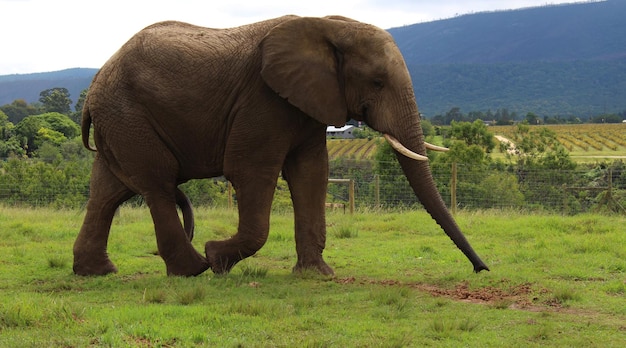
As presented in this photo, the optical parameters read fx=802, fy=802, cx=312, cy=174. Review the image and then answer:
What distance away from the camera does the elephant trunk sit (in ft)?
29.2

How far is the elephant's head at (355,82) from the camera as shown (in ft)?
29.3

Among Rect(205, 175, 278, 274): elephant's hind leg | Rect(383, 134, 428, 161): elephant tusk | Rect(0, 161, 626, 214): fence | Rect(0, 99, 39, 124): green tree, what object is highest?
Rect(0, 99, 39, 124): green tree

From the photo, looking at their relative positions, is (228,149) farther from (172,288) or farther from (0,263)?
(0,263)

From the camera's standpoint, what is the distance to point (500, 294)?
8.59 meters

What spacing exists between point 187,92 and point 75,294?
2658mm

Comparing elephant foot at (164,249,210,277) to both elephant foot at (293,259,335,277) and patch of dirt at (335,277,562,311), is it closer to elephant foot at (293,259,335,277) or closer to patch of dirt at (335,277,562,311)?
elephant foot at (293,259,335,277)

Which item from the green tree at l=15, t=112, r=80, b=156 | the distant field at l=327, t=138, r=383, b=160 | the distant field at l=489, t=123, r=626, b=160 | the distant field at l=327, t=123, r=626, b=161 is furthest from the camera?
the distant field at l=489, t=123, r=626, b=160

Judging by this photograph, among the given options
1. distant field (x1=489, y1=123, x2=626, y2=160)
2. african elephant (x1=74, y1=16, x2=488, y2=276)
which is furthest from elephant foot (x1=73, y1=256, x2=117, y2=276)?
distant field (x1=489, y1=123, x2=626, y2=160)

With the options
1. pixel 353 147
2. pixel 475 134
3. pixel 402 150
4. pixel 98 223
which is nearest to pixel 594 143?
pixel 353 147

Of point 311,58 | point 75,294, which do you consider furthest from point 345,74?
point 75,294

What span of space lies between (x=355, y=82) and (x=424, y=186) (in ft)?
4.70

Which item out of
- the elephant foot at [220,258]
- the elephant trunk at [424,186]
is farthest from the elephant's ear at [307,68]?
the elephant foot at [220,258]

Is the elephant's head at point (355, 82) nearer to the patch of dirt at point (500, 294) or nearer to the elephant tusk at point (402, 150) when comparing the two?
the elephant tusk at point (402, 150)

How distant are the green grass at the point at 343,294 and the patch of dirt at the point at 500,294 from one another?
23 millimetres
